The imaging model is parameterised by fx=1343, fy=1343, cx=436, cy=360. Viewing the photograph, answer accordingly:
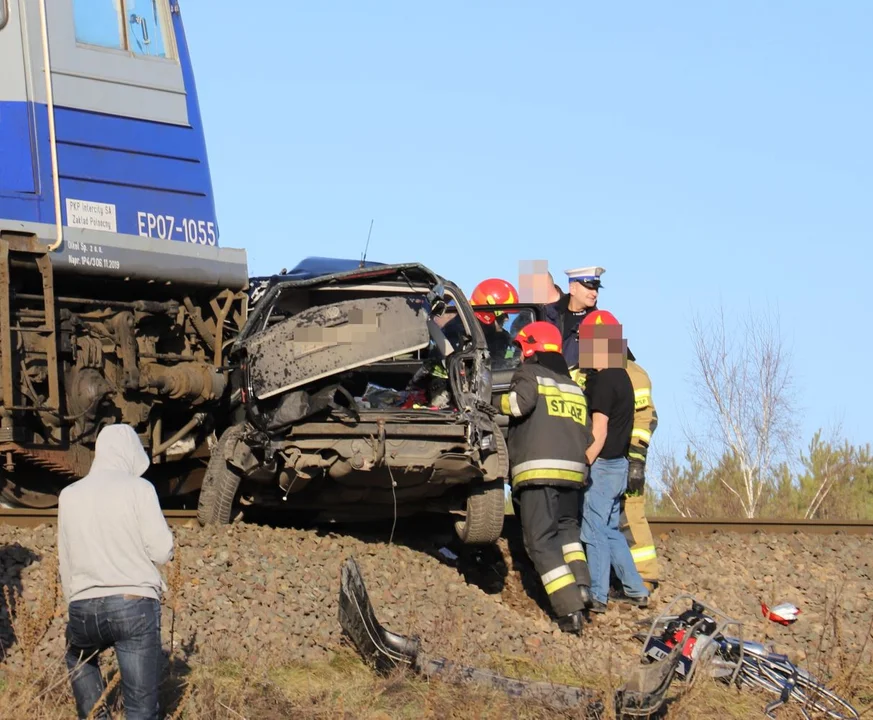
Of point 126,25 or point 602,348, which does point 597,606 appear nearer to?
point 602,348

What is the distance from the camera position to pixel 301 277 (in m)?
9.62

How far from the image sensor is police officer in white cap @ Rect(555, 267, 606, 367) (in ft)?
32.6

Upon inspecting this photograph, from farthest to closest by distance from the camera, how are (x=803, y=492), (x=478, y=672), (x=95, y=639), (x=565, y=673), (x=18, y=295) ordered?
(x=803, y=492), (x=18, y=295), (x=565, y=673), (x=478, y=672), (x=95, y=639)

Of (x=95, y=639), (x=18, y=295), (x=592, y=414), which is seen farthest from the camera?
(x=592, y=414)

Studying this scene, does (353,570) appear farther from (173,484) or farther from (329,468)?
(173,484)

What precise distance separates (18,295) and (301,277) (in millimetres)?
2058

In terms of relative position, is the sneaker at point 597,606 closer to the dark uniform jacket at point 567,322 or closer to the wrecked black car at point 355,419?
the wrecked black car at point 355,419

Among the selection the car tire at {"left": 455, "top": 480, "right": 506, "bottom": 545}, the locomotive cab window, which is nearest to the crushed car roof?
the car tire at {"left": 455, "top": 480, "right": 506, "bottom": 545}

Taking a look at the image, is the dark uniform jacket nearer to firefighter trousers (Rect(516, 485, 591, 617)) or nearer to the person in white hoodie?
firefighter trousers (Rect(516, 485, 591, 617))

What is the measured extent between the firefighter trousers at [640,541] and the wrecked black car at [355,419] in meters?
1.12

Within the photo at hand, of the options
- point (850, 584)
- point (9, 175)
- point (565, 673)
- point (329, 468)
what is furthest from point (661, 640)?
point (9, 175)

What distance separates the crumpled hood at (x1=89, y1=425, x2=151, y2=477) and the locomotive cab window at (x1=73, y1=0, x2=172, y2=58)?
185 inches

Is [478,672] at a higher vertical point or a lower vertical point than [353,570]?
lower

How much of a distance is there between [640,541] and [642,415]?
894 mm
